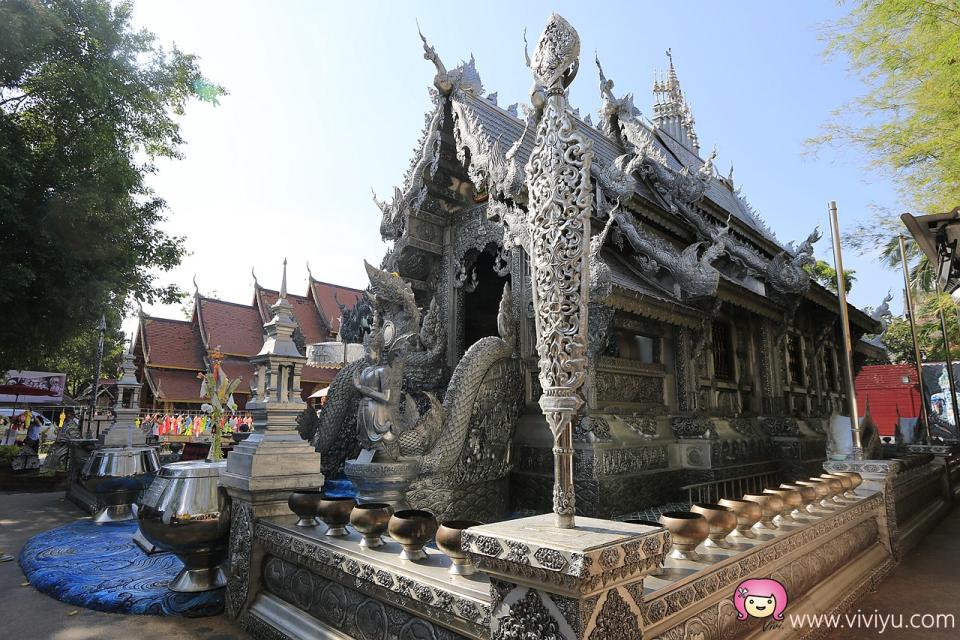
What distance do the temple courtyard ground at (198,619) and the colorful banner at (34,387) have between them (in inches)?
605

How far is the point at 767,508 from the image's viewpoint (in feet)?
9.31

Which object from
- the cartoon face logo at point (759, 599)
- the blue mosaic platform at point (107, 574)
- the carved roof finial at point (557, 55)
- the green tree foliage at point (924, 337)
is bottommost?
the blue mosaic platform at point (107, 574)

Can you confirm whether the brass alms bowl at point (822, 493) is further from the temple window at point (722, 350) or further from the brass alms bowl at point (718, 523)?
the temple window at point (722, 350)

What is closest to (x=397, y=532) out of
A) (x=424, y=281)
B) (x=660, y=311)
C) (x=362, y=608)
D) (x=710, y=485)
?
(x=362, y=608)

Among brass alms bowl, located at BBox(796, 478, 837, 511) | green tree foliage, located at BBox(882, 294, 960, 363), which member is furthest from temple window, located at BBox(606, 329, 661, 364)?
green tree foliage, located at BBox(882, 294, 960, 363)

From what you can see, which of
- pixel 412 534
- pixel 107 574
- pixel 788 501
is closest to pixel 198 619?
pixel 107 574

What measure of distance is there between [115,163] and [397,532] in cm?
1143

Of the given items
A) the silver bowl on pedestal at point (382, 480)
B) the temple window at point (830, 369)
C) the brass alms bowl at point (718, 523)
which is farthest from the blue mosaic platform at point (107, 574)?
the temple window at point (830, 369)

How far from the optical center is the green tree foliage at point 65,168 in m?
9.19

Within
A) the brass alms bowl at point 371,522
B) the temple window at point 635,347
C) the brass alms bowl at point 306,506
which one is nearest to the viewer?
the brass alms bowl at point 371,522

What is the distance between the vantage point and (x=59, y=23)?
936cm

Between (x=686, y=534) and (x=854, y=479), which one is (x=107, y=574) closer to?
(x=686, y=534)

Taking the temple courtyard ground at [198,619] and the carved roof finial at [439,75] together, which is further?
the carved roof finial at [439,75]

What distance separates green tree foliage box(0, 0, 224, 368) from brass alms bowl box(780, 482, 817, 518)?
11148 millimetres
